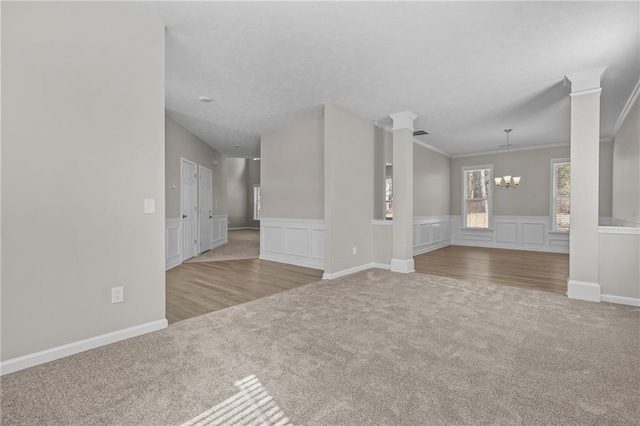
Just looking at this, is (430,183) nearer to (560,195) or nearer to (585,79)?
(560,195)

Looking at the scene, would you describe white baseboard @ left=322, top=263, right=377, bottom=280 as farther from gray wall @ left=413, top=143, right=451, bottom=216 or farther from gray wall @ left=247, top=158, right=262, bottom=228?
gray wall @ left=247, top=158, right=262, bottom=228

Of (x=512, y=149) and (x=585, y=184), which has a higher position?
(x=512, y=149)

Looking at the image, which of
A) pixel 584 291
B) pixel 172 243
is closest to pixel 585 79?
pixel 584 291

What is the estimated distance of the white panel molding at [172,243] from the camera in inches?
212

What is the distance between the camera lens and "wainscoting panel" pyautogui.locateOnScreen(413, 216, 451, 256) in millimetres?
7379

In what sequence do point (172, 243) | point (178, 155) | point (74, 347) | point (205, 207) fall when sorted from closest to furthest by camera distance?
Result: point (74, 347) → point (172, 243) → point (178, 155) → point (205, 207)

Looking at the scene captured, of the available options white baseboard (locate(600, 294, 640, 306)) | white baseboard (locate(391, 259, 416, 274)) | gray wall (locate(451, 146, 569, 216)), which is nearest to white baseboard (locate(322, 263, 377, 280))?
white baseboard (locate(391, 259, 416, 274))

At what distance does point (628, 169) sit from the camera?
495cm

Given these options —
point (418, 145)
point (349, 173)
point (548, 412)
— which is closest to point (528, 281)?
point (349, 173)

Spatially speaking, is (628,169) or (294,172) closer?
(628,169)

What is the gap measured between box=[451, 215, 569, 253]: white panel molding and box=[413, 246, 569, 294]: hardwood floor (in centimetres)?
42

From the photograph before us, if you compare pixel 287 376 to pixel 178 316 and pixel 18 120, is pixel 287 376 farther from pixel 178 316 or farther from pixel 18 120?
pixel 18 120

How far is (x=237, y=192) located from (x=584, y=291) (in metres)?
12.6

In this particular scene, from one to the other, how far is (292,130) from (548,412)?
213 inches
